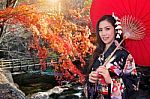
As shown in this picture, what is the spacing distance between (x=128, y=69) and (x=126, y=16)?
0.57 meters

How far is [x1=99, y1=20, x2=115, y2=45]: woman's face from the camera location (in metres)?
2.93

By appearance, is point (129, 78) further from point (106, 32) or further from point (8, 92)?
point (8, 92)

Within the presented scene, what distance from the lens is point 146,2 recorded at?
2.97 metres

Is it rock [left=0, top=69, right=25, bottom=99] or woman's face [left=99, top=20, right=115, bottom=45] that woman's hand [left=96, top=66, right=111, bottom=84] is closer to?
woman's face [left=99, top=20, right=115, bottom=45]

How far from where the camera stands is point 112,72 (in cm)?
282

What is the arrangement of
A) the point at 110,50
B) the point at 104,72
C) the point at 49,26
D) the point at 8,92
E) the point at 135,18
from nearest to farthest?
1. the point at 104,72
2. the point at 110,50
3. the point at 135,18
4. the point at 8,92
5. the point at 49,26

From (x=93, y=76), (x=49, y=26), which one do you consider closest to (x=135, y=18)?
(x=93, y=76)

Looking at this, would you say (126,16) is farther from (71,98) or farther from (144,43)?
(71,98)

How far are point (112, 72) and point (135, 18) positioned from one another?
616 millimetres

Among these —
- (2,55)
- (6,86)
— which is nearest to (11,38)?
(2,55)

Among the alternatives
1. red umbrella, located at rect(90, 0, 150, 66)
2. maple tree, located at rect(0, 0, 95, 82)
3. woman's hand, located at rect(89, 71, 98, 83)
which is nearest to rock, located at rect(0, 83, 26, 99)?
maple tree, located at rect(0, 0, 95, 82)

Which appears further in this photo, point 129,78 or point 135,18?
point 135,18

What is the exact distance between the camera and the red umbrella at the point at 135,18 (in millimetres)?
3000

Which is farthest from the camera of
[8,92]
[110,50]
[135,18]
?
[8,92]
